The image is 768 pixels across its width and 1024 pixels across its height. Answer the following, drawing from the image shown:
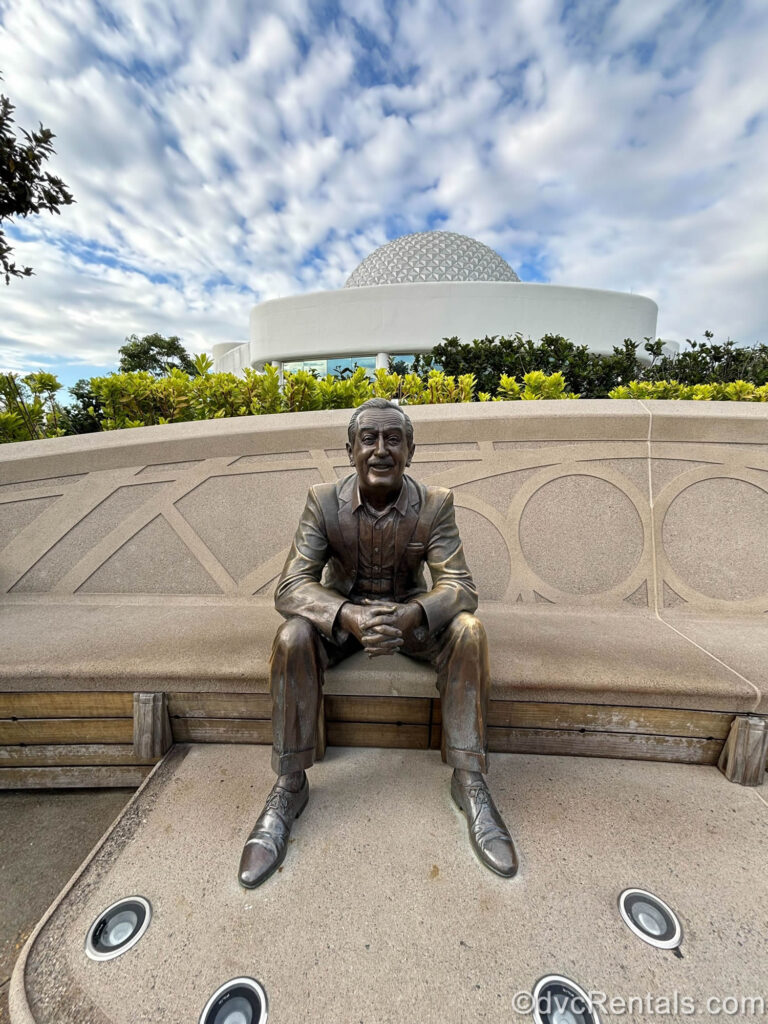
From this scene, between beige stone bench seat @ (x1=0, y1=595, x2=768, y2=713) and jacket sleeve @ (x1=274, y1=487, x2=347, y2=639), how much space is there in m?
0.49

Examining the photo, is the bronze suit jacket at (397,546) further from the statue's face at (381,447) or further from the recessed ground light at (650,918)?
the recessed ground light at (650,918)

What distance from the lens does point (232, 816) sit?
194cm

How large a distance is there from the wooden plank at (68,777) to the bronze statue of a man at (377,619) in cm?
112

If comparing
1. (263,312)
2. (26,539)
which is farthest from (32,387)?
(263,312)

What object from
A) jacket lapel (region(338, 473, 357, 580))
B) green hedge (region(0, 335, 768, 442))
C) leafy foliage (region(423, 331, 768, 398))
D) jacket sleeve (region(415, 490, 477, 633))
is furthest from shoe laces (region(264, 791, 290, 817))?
leafy foliage (region(423, 331, 768, 398))

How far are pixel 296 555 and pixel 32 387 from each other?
4562 millimetres

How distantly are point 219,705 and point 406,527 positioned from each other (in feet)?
4.68

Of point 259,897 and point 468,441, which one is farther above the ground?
point 468,441

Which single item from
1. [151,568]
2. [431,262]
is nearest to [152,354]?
[431,262]

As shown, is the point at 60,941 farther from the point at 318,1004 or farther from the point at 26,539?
the point at 26,539

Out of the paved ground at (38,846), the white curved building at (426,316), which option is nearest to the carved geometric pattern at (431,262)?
the white curved building at (426,316)

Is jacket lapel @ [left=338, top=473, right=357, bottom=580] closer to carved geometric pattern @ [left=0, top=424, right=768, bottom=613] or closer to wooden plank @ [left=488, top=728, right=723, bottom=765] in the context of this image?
wooden plank @ [left=488, top=728, right=723, bottom=765]

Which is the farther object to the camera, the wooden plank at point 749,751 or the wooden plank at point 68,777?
the wooden plank at point 68,777

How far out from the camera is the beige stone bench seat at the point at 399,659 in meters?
2.26
